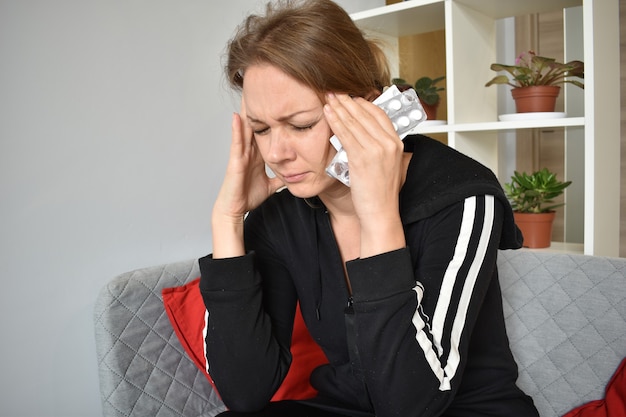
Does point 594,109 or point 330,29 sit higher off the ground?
point 330,29

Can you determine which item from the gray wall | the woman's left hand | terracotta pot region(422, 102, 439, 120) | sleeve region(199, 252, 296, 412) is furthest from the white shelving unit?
sleeve region(199, 252, 296, 412)

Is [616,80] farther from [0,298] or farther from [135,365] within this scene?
[0,298]

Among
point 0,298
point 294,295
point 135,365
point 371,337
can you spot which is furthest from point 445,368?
point 0,298

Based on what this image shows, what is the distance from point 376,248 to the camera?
3.25ft

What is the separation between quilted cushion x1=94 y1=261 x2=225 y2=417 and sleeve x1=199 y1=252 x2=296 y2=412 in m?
0.32

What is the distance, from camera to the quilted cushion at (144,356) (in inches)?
55.6

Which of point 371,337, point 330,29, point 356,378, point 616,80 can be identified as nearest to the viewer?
point 371,337

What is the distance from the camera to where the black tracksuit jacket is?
97cm

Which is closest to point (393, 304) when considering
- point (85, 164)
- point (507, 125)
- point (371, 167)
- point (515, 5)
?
point (371, 167)

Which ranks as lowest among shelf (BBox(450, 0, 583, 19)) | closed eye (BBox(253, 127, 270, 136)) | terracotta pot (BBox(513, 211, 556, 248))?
terracotta pot (BBox(513, 211, 556, 248))

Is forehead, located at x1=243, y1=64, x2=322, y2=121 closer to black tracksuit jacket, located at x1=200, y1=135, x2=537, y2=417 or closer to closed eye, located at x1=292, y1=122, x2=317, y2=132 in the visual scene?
closed eye, located at x1=292, y1=122, x2=317, y2=132

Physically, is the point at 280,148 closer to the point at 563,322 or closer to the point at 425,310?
the point at 425,310

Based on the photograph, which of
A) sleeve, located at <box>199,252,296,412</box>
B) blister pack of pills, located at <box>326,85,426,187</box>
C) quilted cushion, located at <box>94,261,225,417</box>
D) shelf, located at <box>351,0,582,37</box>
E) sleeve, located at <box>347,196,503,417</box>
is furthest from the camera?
shelf, located at <box>351,0,582,37</box>

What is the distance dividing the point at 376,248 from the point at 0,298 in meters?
0.84
